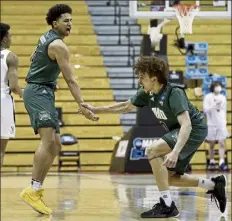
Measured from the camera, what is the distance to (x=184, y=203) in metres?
8.62

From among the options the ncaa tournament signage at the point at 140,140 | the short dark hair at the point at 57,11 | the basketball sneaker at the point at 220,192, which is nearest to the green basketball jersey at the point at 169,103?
the basketball sneaker at the point at 220,192

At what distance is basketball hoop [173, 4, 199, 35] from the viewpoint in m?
15.0

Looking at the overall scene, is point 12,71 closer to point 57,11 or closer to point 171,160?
point 57,11

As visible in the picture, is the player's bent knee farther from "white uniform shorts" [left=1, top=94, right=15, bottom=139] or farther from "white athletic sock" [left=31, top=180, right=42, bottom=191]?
"white uniform shorts" [left=1, top=94, right=15, bottom=139]

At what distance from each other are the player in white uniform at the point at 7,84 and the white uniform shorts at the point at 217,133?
31.6 feet

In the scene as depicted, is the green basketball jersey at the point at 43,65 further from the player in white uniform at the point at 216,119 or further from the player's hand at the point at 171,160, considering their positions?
the player in white uniform at the point at 216,119

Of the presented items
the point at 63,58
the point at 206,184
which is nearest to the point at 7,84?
the point at 63,58

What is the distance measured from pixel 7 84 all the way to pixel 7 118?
1.25 feet

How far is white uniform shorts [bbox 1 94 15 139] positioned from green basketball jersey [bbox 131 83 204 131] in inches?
66.5

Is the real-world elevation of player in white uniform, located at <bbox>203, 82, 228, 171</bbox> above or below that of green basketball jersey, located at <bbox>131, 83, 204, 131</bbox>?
below

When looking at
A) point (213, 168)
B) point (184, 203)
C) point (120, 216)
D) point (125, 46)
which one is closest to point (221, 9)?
point (213, 168)

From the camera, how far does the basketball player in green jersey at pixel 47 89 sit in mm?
7551

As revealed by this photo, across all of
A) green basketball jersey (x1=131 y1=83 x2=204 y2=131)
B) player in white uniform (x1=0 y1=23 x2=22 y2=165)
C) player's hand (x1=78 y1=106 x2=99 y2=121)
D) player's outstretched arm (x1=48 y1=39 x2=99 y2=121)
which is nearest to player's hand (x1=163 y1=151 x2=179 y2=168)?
green basketball jersey (x1=131 y1=83 x2=204 y2=131)

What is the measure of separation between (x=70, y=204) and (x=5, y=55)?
1778 mm
